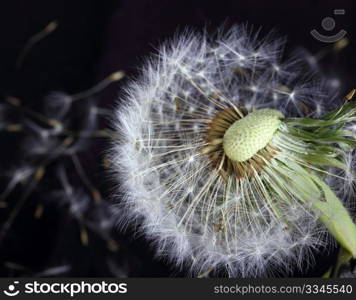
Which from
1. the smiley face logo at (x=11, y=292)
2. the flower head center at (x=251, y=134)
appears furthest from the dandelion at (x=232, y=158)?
the smiley face logo at (x=11, y=292)

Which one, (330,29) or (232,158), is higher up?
(330,29)

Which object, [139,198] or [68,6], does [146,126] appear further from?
[68,6]

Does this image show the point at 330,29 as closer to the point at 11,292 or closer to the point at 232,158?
the point at 232,158

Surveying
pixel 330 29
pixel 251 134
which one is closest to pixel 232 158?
pixel 251 134

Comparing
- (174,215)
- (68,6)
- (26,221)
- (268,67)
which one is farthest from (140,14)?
(26,221)

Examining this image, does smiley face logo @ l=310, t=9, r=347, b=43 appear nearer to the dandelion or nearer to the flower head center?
the dandelion

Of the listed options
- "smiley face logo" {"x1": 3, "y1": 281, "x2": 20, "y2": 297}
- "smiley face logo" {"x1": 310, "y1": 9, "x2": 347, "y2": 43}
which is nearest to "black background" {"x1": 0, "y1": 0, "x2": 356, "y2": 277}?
"smiley face logo" {"x1": 310, "y1": 9, "x2": 347, "y2": 43}
